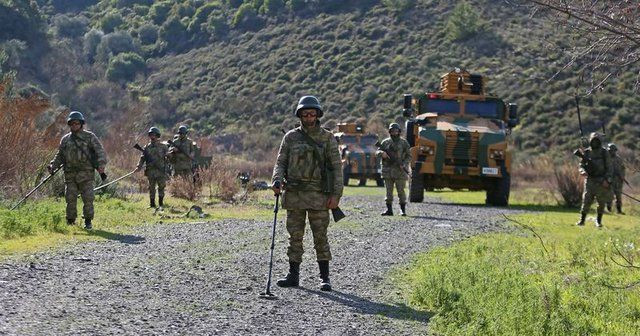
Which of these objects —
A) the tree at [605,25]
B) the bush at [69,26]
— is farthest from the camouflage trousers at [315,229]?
the bush at [69,26]

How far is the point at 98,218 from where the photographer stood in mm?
18469

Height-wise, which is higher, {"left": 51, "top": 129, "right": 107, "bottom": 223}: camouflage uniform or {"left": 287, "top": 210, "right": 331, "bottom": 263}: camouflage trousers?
{"left": 51, "top": 129, "right": 107, "bottom": 223}: camouflage uniform

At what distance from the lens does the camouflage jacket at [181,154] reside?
25359 millimetres

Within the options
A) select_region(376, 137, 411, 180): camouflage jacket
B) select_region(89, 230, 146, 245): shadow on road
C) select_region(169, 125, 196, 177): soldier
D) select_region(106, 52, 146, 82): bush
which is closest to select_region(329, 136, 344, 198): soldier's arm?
select_region(89, 230, 146, 245): shadow on road

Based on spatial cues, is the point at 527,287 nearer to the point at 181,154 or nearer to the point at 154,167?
Answer: the point at 154,167

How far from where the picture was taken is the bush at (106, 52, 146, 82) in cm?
6800

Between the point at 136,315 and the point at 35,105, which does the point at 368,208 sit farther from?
the point at 136,315

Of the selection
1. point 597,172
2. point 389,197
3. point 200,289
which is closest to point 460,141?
point 389,197

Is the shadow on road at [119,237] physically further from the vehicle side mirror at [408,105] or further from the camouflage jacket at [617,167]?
the vehicle side mirror at [408,105]

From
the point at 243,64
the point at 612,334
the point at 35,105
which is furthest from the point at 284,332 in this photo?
the point at 243,64

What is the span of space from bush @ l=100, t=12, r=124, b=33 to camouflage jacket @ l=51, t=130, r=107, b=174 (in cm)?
6550

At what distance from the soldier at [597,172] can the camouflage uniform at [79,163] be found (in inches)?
369

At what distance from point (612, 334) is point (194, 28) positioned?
6792cm

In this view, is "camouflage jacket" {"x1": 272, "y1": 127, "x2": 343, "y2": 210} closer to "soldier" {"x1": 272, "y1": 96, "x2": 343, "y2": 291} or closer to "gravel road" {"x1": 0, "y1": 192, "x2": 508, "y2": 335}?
"soldier" {"x1": 272, "y1": 96, "x2": 343, "y2": 291}
